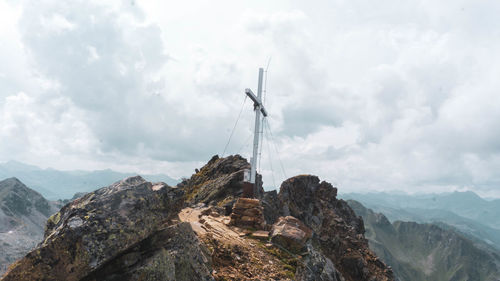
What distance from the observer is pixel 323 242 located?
181 feet

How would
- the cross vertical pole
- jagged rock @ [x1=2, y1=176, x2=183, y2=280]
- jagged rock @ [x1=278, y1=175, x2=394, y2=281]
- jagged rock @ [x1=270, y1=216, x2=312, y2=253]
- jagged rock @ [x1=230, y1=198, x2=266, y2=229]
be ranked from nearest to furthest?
jagged rock @ [x1=2, y1=176, x2=183, y2=280] → jagged rock @ [x1=270, y1=216, x2=312, y2=253] → jagged rock @ [x1=230, y1=198, x2=266, y2=229] → the cross vertical pole → jagged rock @ [x1=278, y1=175, x2=394, y2=281]

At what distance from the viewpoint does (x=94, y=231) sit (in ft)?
32.1

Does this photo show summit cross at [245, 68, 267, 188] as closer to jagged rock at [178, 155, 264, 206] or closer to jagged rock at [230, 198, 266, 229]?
jagged rock at [178, 155, 264, 206]

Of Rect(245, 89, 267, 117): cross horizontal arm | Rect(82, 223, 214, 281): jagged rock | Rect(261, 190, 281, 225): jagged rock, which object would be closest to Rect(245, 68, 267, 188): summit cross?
Rect(245, 89, 267, 117): cross horizontal arm

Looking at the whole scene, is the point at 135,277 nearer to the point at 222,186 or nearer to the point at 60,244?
the point at 60,244

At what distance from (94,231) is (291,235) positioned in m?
11.8

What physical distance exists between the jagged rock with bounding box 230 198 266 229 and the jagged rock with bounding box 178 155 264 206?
30.1 ft

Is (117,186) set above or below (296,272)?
above

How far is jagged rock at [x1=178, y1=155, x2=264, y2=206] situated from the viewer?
44.2 m

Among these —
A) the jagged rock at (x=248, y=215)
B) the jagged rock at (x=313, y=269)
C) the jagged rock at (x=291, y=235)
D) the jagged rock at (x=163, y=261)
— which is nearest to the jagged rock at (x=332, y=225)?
the jagged rock at (x=313, y=269)

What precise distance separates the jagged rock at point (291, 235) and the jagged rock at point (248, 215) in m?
2.47

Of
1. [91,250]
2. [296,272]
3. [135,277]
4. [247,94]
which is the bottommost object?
[296,272]

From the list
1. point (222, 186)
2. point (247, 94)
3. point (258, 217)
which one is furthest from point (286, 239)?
point (222, 186)

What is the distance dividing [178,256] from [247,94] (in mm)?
22053
